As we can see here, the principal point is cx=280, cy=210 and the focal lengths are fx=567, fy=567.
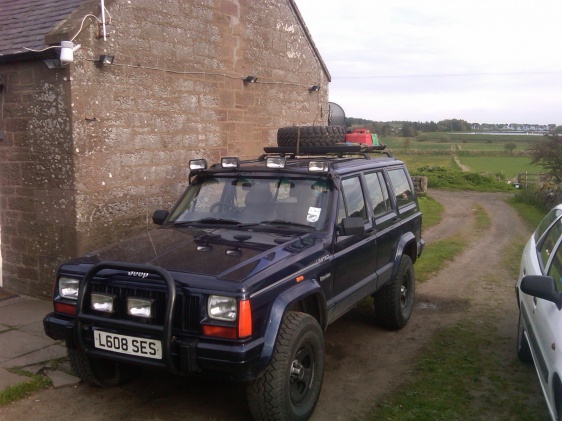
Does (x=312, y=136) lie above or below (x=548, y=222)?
above

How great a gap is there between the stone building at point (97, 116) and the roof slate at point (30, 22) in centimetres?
2

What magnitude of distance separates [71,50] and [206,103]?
281 cm

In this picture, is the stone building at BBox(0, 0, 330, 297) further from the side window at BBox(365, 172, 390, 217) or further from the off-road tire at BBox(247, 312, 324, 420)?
the off-road tire at BBox(247, 312, 324, 420)

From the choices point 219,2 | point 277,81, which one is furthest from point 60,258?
point 277,81

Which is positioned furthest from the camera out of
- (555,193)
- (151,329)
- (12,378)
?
(555,193)

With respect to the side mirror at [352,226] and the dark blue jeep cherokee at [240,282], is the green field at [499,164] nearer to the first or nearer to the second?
the dark blue jeep cherokee at [240,282]

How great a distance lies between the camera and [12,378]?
16.4 ft

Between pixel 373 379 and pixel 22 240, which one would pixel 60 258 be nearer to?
pixel 22 240

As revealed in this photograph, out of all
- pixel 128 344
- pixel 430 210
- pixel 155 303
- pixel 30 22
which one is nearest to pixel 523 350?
pixel 155 303

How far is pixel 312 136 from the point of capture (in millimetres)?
7215

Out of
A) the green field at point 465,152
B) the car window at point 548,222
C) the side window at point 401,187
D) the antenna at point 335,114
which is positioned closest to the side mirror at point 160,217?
the side window at point 401,187

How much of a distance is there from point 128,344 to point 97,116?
3.98 m

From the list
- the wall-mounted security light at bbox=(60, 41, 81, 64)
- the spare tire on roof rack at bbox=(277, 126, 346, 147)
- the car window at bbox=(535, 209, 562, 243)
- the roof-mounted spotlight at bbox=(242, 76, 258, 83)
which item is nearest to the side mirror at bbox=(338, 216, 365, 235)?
the car window at bbox=(535, 209, 562, 243)

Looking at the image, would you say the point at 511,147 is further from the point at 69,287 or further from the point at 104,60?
the point at 69,287
